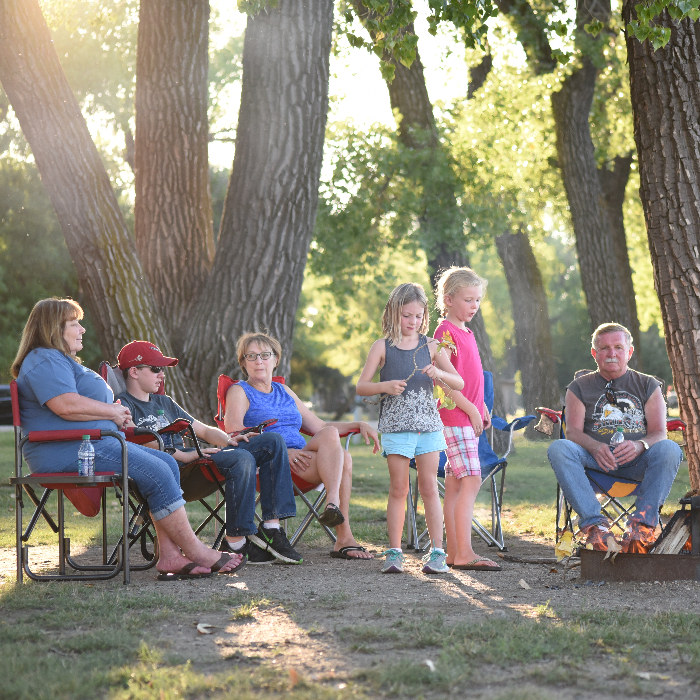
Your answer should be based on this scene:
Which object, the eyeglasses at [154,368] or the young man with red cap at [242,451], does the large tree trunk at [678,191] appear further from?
the eyeglasses at [154,368]

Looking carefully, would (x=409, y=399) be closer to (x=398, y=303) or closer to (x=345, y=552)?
(x=398, y=303)

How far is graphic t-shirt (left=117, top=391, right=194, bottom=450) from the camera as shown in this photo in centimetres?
536

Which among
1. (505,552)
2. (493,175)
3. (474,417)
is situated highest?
(493,175)

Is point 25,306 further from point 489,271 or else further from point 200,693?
point 489,271

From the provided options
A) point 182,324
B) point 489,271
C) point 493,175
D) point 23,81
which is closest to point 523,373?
point 493,175

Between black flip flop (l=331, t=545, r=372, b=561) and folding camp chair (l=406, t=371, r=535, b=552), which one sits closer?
black flip flop (l=331, t=545, r=372, b=561)

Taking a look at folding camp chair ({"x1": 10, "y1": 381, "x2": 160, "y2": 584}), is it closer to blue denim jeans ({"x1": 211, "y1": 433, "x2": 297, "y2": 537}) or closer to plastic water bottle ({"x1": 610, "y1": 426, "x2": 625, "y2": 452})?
blue denim jeans ({"x1": 211, "y1": 433, "x2": 297, "y2": 537})

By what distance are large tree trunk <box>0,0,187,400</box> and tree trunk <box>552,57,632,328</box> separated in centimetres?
887

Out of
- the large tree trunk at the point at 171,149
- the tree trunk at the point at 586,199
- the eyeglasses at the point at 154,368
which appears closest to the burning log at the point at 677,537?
the eyeglasses at the point at 154,368

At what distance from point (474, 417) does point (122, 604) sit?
2.19m

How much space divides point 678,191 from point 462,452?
6.12 ft

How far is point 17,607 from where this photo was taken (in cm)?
390

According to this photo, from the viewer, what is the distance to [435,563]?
4.89m

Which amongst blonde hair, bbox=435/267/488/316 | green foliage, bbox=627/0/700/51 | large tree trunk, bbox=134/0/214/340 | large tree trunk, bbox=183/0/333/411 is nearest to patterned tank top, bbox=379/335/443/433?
blonde hair, bbox=435/267/488/316
